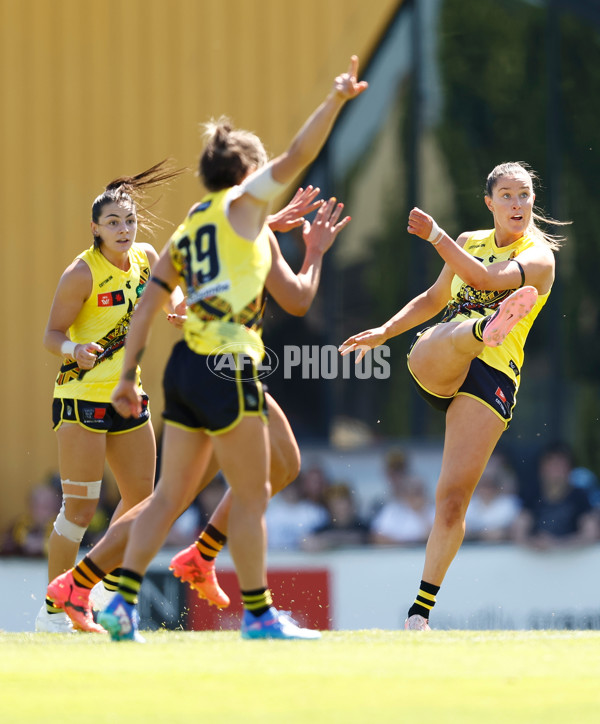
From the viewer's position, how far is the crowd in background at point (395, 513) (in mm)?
8938

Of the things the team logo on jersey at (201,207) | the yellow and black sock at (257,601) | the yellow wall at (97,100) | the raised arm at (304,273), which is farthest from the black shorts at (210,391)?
the yellow wall at (97,100)

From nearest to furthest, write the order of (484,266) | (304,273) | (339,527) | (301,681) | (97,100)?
(301,681) < (304,273) < (484,266) < (339,527) < (97,100)

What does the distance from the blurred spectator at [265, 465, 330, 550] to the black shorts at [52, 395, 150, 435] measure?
3.93 meters

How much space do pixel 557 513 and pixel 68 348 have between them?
4.86 m

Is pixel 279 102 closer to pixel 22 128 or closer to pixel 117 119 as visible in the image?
pixel 117 119

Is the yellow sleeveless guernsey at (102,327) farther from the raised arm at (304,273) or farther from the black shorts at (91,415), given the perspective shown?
the raised arm at (304,273)

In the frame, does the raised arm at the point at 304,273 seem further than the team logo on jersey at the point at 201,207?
Yes

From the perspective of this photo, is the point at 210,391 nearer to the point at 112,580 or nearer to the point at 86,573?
the point at 86,573

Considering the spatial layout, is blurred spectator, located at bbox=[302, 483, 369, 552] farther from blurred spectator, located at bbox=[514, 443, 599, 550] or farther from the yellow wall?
the yellow wall

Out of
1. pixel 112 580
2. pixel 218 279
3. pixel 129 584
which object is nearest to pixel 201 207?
pixel 218 279

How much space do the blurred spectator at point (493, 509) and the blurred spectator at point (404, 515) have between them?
0.34m

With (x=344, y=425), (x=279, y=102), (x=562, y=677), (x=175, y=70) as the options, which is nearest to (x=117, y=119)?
(x=175, y=70)

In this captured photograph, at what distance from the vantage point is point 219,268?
4066 millimetres

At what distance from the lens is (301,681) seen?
133 inches
